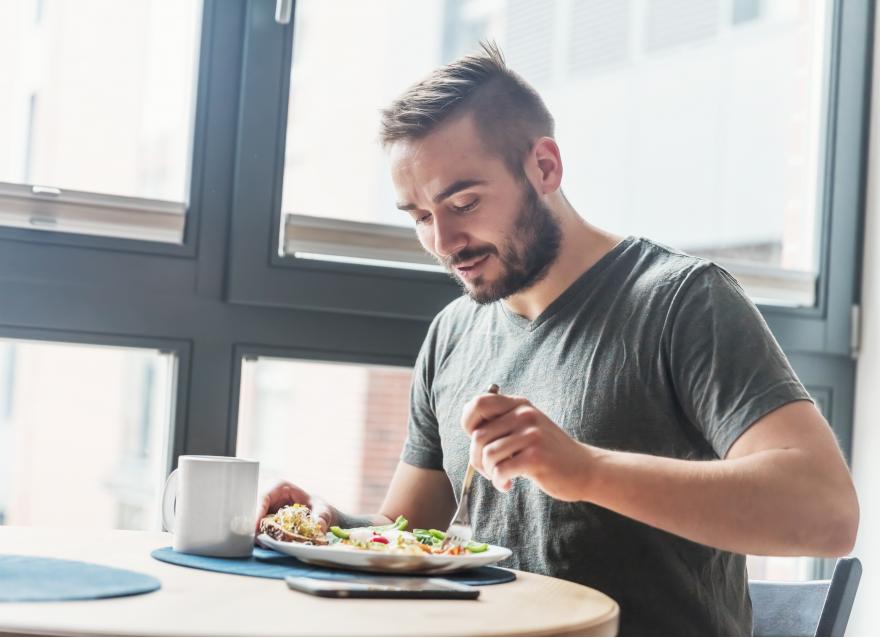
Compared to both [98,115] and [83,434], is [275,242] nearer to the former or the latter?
[98,115]

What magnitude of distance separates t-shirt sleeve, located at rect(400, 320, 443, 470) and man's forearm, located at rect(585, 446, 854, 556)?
67 centimetres

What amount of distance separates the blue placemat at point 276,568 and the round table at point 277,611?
0.02 m

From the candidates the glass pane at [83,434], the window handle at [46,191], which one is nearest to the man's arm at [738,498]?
the glass pane at [83,434]

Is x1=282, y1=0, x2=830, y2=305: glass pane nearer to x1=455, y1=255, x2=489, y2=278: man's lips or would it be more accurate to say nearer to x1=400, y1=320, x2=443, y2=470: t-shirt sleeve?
x1=400, y1=320, x2=443, y2=470: t-shirt sleeve

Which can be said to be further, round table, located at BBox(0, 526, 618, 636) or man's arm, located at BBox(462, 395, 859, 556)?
man's arm, located at BBox(462, 395, 859, 556)

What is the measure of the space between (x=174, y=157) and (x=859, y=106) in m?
1.56

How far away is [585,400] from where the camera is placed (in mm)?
1541

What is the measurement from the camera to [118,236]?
6.37 feet

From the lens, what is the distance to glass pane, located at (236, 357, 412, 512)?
2080 millimetres

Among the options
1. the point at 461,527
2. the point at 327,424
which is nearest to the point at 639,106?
the point at 327,424

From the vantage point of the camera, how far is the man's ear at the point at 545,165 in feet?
5.60

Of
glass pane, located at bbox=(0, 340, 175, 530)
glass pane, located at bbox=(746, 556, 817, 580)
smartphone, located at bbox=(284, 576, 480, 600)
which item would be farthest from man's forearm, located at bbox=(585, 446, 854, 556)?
glass pane, located at bbox=(746, 556, 817, 580)

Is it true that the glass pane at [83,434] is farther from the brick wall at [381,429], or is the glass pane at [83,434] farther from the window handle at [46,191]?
the brick wall at [381,429]

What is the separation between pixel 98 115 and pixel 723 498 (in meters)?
1.38
